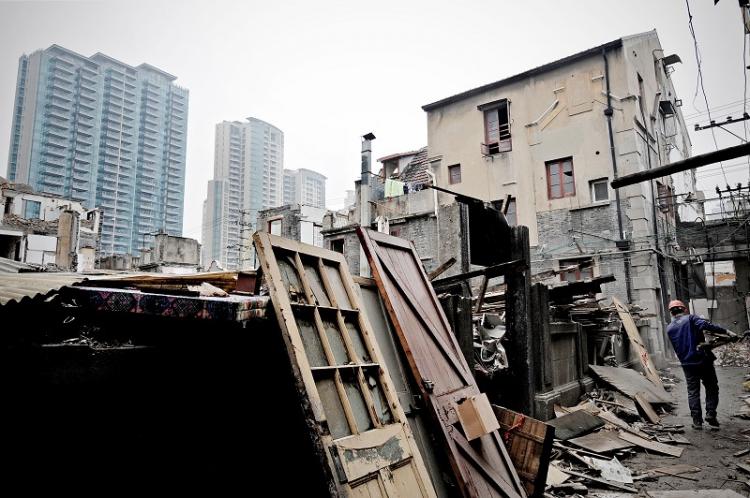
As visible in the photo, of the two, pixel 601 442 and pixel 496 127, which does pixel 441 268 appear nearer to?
pixel 601 442

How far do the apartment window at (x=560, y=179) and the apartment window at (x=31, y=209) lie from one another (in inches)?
1792

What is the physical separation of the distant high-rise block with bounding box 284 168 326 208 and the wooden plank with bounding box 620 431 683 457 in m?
77.3

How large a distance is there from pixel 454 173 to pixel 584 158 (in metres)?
6.01

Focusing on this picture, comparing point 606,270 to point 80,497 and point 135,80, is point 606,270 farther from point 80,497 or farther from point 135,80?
point 135,80

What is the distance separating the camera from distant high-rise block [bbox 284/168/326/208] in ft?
270

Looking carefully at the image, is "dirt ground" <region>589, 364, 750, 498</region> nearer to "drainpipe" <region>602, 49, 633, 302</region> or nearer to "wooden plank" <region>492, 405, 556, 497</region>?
"wooden plank" <region>492, 405, 556, 497</region>

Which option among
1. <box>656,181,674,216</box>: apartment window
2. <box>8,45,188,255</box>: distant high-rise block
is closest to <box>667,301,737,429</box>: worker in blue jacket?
<box>656,181,674,216</box>: apartment window

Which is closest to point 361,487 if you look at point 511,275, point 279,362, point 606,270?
point 279,362

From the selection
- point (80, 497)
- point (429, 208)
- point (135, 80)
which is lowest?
point (80, 497)

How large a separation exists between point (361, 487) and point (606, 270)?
1640 cm

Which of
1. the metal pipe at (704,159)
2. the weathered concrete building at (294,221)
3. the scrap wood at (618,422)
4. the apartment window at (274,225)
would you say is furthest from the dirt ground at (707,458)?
the apartment window at (274,225)

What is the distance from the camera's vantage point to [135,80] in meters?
77.4

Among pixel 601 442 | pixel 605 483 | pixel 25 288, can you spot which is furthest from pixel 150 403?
pixel 601 442

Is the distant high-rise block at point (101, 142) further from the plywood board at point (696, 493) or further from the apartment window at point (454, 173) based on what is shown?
the plywood board at point (696, 493)
